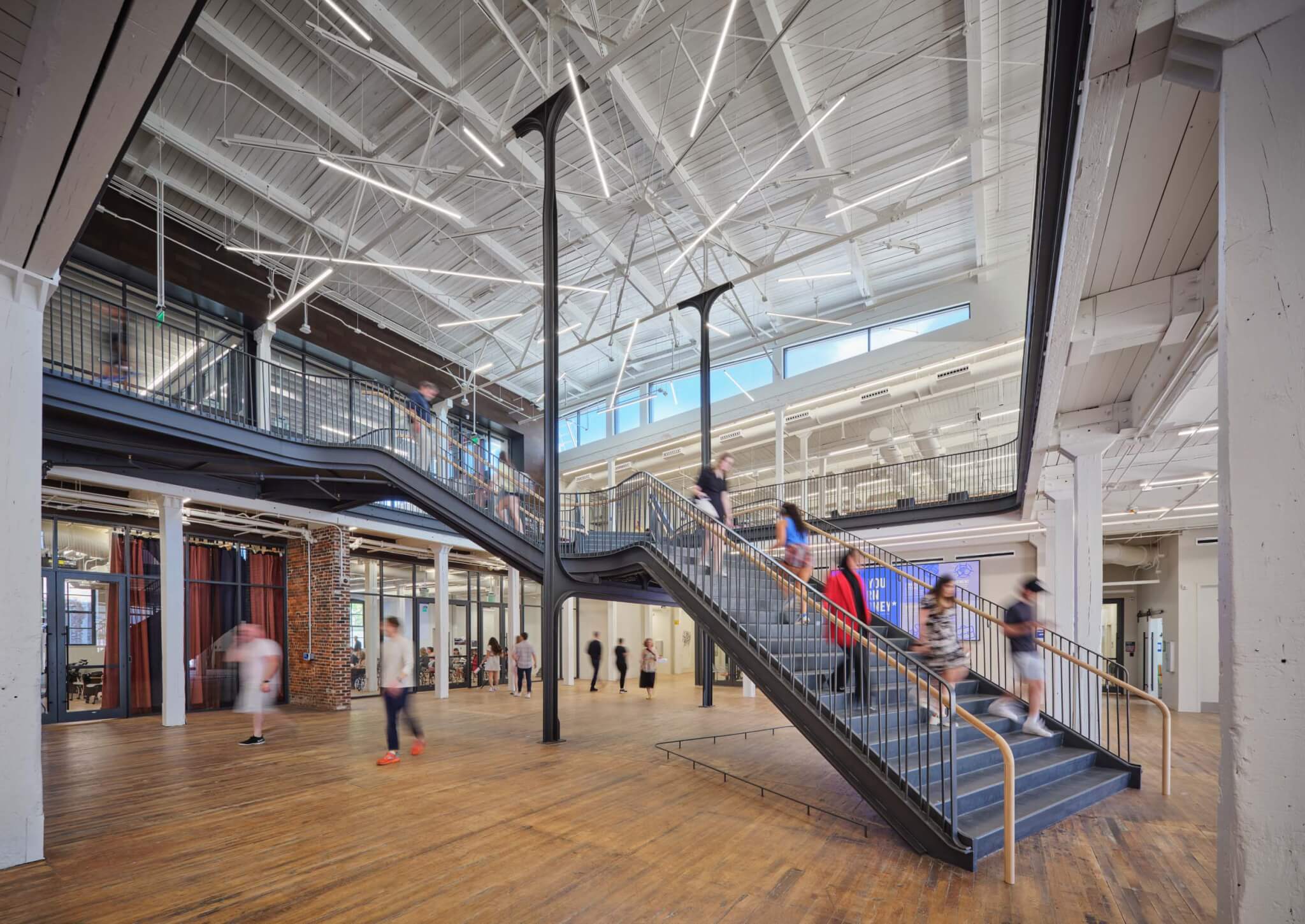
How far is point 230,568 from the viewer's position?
13.5 meters

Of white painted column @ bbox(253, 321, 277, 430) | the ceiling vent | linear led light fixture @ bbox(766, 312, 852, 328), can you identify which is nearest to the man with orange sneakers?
white painted column @ bbox(253, 321, 277, 430)

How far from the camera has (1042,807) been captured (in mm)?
5457

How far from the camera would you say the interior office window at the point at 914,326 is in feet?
52.8

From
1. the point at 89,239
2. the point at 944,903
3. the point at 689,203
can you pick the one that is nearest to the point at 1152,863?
the point at 944,903

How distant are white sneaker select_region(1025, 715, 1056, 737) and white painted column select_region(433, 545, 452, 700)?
11.5 metres

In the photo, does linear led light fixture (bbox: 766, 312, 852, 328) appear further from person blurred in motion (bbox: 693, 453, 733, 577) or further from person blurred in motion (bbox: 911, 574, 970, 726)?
person blurred in motion (bbox: 911, 574, 970, 726)

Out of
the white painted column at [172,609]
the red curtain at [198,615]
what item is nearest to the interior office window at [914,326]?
the white painted column at [172,609]

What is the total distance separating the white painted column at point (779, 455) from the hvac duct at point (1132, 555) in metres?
8.77

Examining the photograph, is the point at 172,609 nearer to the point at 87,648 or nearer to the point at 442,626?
the point at 87,648

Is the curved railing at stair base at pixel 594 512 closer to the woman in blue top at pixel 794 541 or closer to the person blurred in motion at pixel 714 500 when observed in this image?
the person blurred in motion at pixel 714 500

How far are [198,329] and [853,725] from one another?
13202 millimetres

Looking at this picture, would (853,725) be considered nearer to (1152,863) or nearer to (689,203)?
(1152,863)

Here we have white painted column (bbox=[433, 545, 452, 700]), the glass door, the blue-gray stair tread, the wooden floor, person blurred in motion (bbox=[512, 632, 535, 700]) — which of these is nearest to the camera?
the wooden floor

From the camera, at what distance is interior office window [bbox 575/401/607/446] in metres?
23.2
